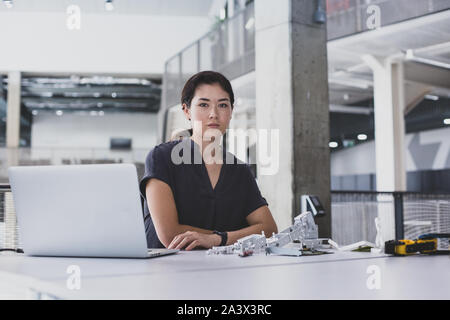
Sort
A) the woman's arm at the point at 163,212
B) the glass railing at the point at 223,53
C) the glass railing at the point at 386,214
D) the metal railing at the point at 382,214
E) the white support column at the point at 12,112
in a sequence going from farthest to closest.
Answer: the white support column at the point at 12,112 → the glass railing at the point at 223,53 → the metal railing at the point at 382,214 → the glass railing at the point at 386,214 → the woman's arm at the point at 163,212

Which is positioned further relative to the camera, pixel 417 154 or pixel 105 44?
pixel 417 154

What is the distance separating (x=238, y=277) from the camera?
1199 mm

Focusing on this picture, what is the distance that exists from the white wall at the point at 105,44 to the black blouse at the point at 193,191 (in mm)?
14119

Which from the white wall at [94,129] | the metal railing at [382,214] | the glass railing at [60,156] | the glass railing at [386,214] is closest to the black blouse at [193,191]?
the glass railing at [386,214]

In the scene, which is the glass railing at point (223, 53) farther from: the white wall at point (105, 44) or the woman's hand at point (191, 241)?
the woman's hand at point (191, 241)

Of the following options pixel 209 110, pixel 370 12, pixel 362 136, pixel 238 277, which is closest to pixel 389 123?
pixel 370 12

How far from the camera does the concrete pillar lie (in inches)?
163

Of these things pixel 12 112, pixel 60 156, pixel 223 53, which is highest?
pixel 223 53

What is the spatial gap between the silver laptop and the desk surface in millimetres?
54

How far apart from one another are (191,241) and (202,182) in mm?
416

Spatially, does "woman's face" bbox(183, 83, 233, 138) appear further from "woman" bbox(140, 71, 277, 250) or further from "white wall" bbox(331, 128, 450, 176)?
"white wall" bbox(331, 128, 450, 176)

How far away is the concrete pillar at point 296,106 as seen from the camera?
4.15 metres

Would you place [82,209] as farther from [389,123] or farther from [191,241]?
[389,123]
